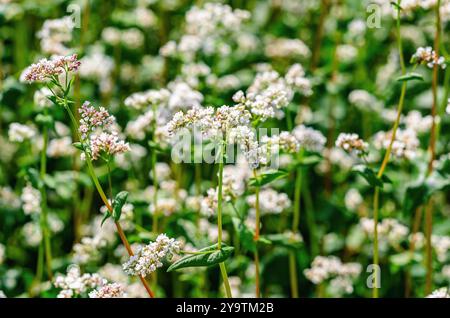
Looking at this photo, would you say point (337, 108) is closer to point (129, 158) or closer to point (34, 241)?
point (129, 158)

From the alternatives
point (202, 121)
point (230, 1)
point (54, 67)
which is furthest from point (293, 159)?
point (230, 1)

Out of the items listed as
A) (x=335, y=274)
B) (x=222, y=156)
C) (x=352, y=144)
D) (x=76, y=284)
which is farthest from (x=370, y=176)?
(x=76, y=284)

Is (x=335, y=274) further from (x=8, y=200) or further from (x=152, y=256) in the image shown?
(x=8, y=200)

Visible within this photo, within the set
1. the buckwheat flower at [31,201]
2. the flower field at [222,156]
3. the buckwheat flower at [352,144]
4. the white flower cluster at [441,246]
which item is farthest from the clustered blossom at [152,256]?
the white flower cluster at [441,246]

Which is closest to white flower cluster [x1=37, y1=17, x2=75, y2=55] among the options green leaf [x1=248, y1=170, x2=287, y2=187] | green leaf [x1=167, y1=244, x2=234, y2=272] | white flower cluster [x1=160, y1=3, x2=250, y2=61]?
white flower cluster [x1=160, y1=3, x2=250, y2=61]

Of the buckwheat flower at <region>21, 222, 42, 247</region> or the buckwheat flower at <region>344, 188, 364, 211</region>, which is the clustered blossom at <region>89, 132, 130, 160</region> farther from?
the buckwheat flower at <region>344, 188, 364, 211</region>

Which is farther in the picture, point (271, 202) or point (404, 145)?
point (271, 202)
